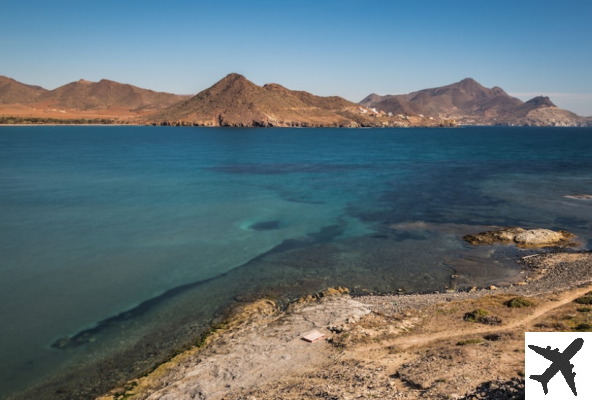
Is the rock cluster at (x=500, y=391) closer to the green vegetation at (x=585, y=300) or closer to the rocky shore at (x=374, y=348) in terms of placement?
the rocky shore at (x=374, y=348)

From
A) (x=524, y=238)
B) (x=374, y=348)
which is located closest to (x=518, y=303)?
(x=374, y=348)

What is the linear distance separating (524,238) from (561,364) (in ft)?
82.3

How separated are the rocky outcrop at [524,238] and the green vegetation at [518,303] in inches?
512

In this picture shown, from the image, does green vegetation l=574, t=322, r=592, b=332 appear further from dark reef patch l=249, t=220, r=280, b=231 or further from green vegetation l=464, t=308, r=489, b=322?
dark reef patch l=249, t=220, r=280, b=231

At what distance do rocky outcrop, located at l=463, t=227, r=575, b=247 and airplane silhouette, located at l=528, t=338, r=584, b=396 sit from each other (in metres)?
23.2

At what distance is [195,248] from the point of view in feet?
103

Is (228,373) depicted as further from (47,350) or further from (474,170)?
(474,170)

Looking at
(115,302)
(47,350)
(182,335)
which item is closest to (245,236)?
(115,302)

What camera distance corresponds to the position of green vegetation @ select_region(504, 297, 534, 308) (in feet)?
60.8

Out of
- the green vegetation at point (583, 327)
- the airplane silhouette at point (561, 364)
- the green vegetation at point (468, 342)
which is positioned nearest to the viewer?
the airplane silhouette at point (561, 364)

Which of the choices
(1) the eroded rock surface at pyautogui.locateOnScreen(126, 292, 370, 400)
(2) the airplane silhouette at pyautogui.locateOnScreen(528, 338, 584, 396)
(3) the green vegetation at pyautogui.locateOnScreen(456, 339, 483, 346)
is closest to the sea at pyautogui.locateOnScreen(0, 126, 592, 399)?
(1) the eroded rock surface at pyautogui.locateOnScreen(126, 292, 370, 400)

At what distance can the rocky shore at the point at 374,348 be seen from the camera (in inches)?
490

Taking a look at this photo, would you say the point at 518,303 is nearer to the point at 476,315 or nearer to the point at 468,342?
the point at 476,315

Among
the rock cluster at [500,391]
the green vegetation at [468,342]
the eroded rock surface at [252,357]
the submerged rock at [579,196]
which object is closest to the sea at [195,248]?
the submerged rock at [579,196]
